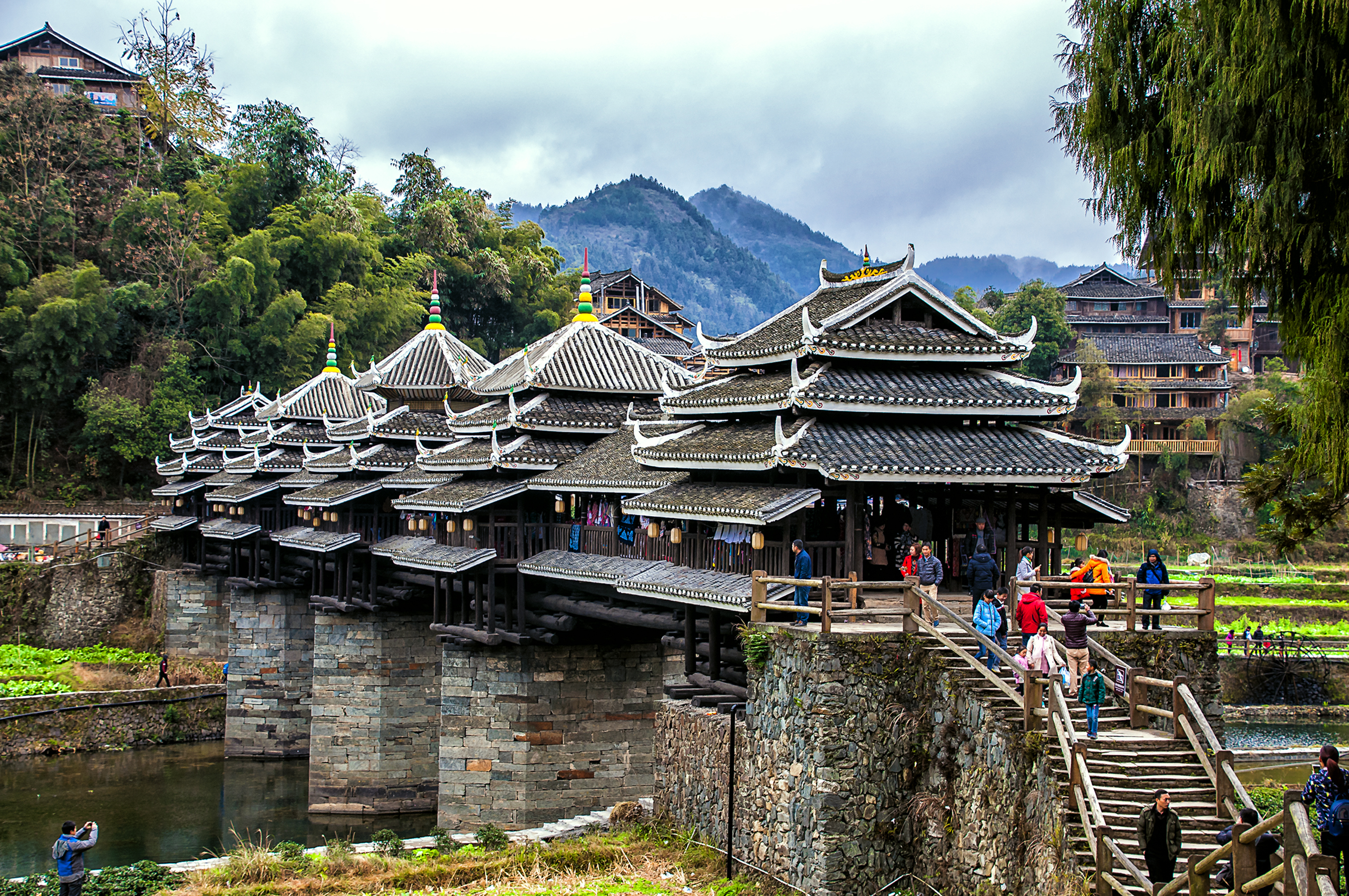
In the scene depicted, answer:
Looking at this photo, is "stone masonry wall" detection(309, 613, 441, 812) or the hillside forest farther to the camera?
the hillside forest

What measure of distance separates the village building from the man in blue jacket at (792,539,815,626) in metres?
72.7

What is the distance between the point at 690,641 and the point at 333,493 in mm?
16756

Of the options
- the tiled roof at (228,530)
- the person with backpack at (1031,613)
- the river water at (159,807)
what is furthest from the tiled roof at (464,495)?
the person with backpack at (1031,613)

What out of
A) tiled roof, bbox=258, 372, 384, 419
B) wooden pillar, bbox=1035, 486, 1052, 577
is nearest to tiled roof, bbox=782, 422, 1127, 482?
wooden pillar, bbox=1035, 486, 1052, 577

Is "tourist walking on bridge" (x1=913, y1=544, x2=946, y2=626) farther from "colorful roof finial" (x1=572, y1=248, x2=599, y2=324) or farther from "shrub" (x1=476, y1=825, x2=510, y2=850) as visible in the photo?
"colorful roof finial" (x1=572, y1=248, x2=599, y2=324)

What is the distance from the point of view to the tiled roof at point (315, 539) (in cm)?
3178

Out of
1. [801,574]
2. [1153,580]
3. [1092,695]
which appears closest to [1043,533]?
[1153,580]

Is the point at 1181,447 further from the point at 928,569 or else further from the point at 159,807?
the point at 159,807

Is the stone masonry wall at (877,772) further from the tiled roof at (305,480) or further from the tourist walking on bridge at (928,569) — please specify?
the tiled roof at (305,480)

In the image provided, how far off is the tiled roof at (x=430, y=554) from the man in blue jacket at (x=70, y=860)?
8.89 metres

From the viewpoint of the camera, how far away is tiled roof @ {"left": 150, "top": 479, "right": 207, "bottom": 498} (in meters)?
45.8

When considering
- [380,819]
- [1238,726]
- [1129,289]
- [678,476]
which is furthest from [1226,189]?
[1129,289]

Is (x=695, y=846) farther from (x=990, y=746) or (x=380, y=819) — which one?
(x=380, y=819)

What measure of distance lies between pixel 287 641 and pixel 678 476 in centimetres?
2219
